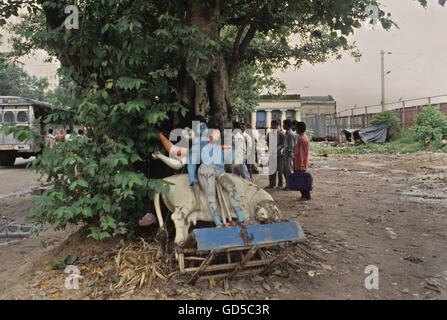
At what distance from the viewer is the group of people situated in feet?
25.9

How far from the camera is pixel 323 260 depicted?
4.51 meters

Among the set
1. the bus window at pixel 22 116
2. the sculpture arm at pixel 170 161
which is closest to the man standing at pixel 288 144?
the sculpture arm at pixel 170 161

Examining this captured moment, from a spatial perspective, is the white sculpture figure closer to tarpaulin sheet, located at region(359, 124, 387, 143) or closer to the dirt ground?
the dirt ground

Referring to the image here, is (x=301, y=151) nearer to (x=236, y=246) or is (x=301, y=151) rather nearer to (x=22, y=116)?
(x=236, y=246)

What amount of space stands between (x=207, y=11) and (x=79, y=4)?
1.73m

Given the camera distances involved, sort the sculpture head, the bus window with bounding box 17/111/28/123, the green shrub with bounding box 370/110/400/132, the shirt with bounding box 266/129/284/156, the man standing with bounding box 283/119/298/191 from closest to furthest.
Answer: the sculpture head < the man standing with bounding box 283/119/298/191 < the shirt with bounding box 266/129/284/156 < the bus window with bounding box 17/111/28/123 < the green shrub with bounding box 370/110/400/132

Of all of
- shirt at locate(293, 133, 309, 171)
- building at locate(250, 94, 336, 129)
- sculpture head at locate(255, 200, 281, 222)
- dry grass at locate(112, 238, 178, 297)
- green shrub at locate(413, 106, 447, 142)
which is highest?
building at locate(250, 94, 336, 129)

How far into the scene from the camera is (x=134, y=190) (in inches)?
161

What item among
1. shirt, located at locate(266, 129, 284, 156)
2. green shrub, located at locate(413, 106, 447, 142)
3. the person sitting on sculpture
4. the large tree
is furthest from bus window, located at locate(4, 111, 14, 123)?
green shrub, located at locate(413, 106, 447, 142)

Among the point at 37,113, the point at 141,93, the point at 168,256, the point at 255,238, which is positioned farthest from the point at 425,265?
the point at 37,113

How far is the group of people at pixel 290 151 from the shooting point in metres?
7.90

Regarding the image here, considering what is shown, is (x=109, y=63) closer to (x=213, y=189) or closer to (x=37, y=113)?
(x=213, y=189)

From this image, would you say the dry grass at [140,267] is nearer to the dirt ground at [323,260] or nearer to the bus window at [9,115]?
the dirt ground at [323,260]

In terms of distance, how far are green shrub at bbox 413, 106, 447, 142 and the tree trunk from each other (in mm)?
16662
